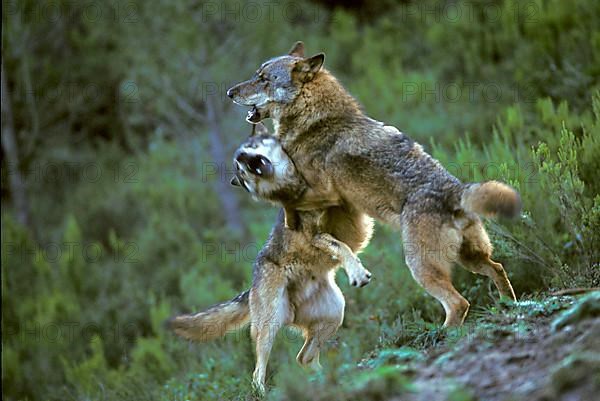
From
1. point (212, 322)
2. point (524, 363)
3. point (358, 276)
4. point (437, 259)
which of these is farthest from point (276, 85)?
point (524, 363)

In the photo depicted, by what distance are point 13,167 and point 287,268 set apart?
1232 centimetres

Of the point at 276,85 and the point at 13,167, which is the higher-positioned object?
the point at 276,85

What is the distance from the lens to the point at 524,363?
443 cm

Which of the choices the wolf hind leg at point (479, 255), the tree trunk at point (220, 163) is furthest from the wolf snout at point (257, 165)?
the tree trunk at point (220, 163)

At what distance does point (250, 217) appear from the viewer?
17.8 m

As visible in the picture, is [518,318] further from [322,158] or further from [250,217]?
[250,217]

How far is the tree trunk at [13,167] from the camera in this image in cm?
1792

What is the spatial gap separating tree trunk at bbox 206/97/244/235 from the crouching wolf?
9.99 meters

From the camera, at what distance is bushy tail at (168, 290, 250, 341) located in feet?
24.3

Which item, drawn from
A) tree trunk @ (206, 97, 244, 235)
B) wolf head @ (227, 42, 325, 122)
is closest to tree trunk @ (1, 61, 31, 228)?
tree trunk @ (206, 97, 244, 235)

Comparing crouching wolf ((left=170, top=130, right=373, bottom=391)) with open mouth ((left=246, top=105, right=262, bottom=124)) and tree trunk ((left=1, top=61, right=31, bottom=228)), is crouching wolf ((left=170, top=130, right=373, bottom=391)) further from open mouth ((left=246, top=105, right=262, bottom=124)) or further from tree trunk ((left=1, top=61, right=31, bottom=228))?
tree trunk ((left=1, top=61, right=31, bottom=228))

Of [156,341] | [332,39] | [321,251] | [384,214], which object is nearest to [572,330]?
[384,214]

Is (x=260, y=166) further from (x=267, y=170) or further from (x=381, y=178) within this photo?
(x=381, y=178)

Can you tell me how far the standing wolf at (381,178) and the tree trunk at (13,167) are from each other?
1126cm
